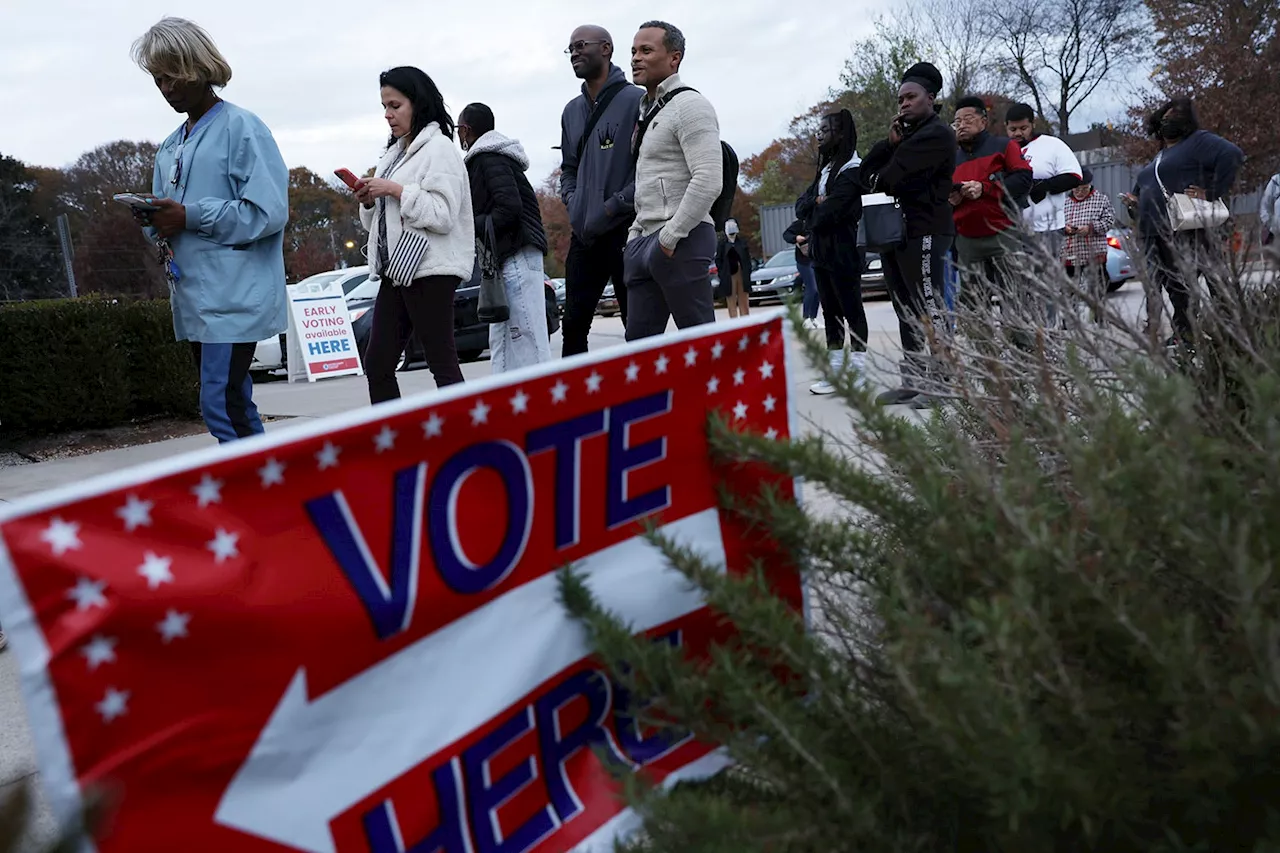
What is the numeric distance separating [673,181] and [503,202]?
4.88 ft

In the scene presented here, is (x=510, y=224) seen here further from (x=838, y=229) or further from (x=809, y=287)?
(x=809, y=287)

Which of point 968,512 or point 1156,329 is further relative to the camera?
point 1156,329

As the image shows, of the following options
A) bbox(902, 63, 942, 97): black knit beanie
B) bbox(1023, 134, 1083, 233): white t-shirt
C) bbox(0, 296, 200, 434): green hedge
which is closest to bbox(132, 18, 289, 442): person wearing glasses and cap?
bbox(902, 63, 942, 97): black knit beanie

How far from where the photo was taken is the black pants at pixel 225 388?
4109mm

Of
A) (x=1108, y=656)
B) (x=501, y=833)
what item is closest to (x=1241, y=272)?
(x=1108, y=656)

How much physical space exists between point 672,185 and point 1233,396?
9.48 ft

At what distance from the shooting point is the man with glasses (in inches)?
205

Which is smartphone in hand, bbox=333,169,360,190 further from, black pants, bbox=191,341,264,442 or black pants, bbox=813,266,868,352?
black pants, bbox=813,266,868,352

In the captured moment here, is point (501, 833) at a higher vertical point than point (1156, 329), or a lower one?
lower

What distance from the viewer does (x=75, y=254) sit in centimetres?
6094

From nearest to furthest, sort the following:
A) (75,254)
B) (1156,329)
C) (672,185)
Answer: (1156,329) < (672,185) < (75,254)

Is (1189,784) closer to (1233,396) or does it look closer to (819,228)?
(1233,396)

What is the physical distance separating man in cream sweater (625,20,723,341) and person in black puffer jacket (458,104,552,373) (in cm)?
125

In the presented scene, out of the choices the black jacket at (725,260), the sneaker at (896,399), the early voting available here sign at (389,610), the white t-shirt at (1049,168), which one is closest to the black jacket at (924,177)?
the white t-shirt at (1049,168)
